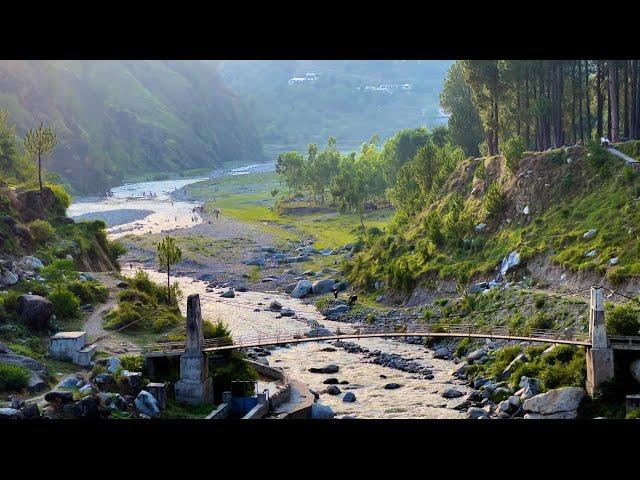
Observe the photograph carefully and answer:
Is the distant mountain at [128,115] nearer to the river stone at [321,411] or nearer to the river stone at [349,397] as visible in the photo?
the river stone at [349,397]

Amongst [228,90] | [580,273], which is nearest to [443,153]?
[580,273]

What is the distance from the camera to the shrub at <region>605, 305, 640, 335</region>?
28.0 metres

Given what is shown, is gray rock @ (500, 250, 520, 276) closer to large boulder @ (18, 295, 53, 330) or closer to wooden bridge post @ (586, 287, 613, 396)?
wooden bridge post @ (586, 287, 613, 396)

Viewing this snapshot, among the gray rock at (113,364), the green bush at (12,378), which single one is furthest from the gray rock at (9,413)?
the gray rock at (113,364)

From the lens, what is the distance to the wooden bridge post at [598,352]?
26.4 metres

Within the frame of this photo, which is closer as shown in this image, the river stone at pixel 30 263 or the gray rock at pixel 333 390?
the gray rock at pixel 333 390

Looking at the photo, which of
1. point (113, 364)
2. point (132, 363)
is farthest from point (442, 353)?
point (113, 364)

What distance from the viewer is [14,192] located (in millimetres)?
41750

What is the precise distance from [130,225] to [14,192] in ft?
113

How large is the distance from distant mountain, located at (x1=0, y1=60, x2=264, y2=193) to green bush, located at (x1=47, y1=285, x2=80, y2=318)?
75694 mm

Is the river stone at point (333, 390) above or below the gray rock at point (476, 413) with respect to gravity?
above

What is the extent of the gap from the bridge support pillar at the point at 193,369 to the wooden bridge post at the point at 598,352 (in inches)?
414

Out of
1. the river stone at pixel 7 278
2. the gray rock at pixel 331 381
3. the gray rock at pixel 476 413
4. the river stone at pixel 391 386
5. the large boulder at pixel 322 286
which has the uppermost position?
the river stone at pixel 7 278
